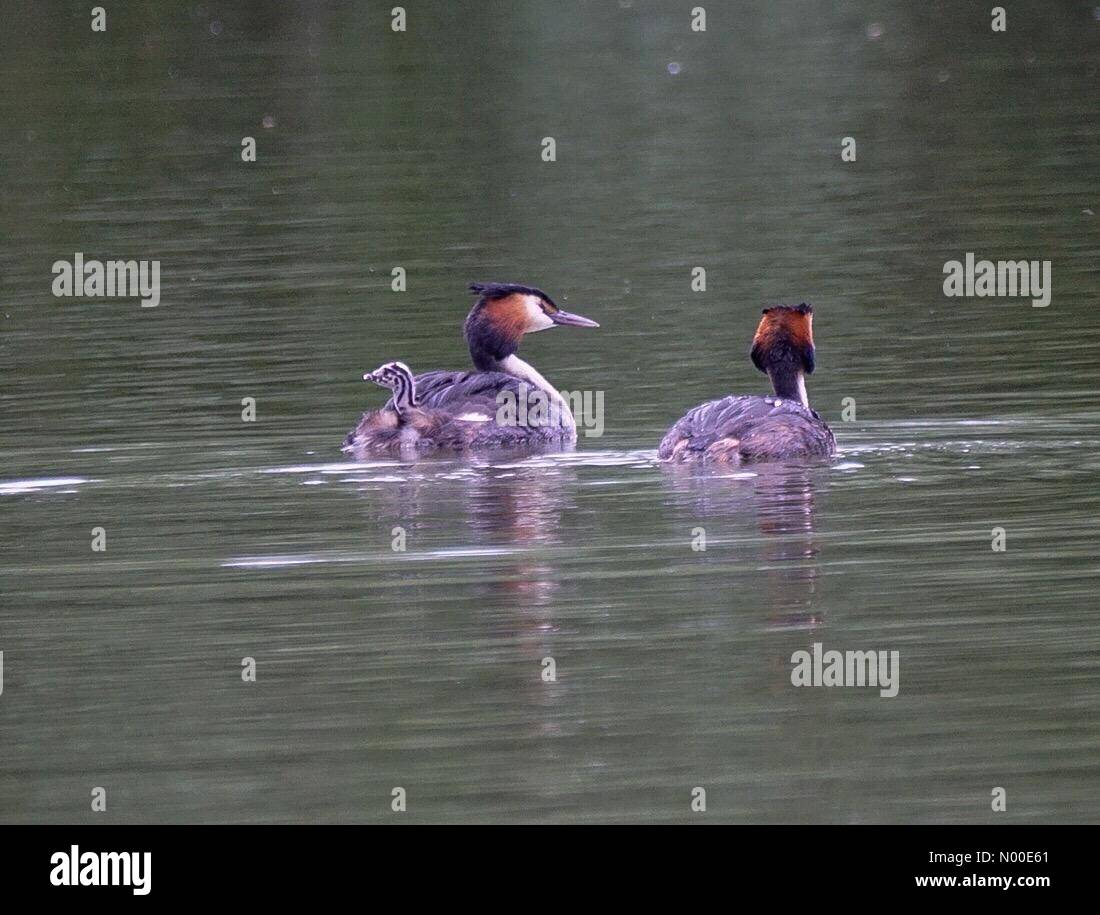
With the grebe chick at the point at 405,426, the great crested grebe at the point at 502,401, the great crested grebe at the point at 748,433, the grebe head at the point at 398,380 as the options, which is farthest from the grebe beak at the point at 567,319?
the great crested grebe at the point at 748,433

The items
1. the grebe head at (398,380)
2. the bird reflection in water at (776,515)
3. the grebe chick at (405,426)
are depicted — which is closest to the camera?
the bird reflection in water at (776,515)

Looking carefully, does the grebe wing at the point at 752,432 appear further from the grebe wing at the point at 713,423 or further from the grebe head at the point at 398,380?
the grebe head at the point at 398,380

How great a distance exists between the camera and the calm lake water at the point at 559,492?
29.3 feet

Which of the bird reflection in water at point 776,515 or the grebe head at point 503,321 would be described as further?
the grebe head at point 503,321

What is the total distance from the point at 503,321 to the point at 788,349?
2561 mm

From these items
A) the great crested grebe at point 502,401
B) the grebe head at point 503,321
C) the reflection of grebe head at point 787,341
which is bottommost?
the great crested grebe at point 502,401

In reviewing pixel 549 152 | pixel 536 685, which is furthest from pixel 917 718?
pixel 549 152

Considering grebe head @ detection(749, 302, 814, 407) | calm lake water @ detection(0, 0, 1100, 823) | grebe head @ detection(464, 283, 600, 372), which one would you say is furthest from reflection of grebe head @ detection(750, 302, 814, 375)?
grebe head @ detection(464, 283, 600, 372)

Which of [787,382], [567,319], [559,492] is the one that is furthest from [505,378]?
[559,492]

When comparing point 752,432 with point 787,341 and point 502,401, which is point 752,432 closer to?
point 787,341

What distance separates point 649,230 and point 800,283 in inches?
148

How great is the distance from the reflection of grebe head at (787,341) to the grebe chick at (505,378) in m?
1.40

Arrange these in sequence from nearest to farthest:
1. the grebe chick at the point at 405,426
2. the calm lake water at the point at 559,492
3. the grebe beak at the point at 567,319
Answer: the calm lake water at the point at 559,492 → the grebe chick at the point at 405,426 → the grebe beak at the point at 567,319

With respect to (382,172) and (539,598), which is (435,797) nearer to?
(539,598)
